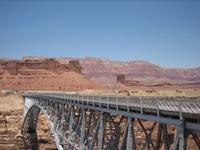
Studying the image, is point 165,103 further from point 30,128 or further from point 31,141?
A: point 30,128

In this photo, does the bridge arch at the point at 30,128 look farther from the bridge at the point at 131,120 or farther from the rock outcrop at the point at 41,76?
the rock outcrop at the point at 41,76

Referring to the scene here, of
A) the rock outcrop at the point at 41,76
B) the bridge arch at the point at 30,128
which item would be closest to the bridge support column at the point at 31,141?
the bridge arch at the point at 30,128

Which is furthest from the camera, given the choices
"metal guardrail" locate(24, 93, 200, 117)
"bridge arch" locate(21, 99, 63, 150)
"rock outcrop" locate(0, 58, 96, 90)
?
"rock outcrop" locate(0, 58, 96, 90)

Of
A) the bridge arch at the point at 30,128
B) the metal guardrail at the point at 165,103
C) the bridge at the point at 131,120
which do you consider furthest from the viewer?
the bridge arch at the point at 30,128

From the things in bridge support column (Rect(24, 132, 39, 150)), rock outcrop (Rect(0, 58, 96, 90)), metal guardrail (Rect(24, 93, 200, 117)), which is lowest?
bridge support column (Rect(24, 132, 39, 150))

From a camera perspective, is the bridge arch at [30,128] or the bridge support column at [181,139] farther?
the bridge arch at [30,128]

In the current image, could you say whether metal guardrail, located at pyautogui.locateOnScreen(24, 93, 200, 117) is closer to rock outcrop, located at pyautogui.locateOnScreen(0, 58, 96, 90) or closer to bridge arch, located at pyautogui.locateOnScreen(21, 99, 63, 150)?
bridge arch, located at pyautogui.locateOnScreen(21, 99, 63, 150)

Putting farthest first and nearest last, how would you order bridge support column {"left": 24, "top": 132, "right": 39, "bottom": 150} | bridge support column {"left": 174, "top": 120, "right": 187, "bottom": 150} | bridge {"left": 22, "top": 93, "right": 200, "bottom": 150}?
bridge support column {"left": 24, "top": 132, "right": 39, "bottom": 150} → bridge {"left": 22, "top": 93, "right": 200, "bottom": 150} → bridge support column {"left": 174, "top": 120, "right": 187, "bottom": 150}

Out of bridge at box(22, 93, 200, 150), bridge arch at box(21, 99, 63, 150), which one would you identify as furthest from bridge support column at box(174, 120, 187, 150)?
bridge arch at box(21, 99, 63, 150)

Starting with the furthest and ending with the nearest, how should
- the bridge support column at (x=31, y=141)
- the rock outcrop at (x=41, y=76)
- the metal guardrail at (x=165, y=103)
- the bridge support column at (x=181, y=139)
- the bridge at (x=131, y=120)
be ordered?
the rock outcrop at (x=41, y=76) → the bridge support column at (x=31, y=141) → the metal guardrail at (x=165, y=103) → the bridge at (x=131, y=120) → the bridge support column at (x=181, y=139)

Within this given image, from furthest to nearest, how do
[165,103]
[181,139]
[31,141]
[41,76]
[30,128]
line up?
[41,76] → [30,128] → [31,141] → [165,103] → [181,139]

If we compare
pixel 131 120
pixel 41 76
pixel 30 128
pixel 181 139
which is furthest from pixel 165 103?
pixel 41 76

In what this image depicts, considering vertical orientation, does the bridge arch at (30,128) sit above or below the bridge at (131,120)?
below

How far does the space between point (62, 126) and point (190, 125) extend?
1939cm
